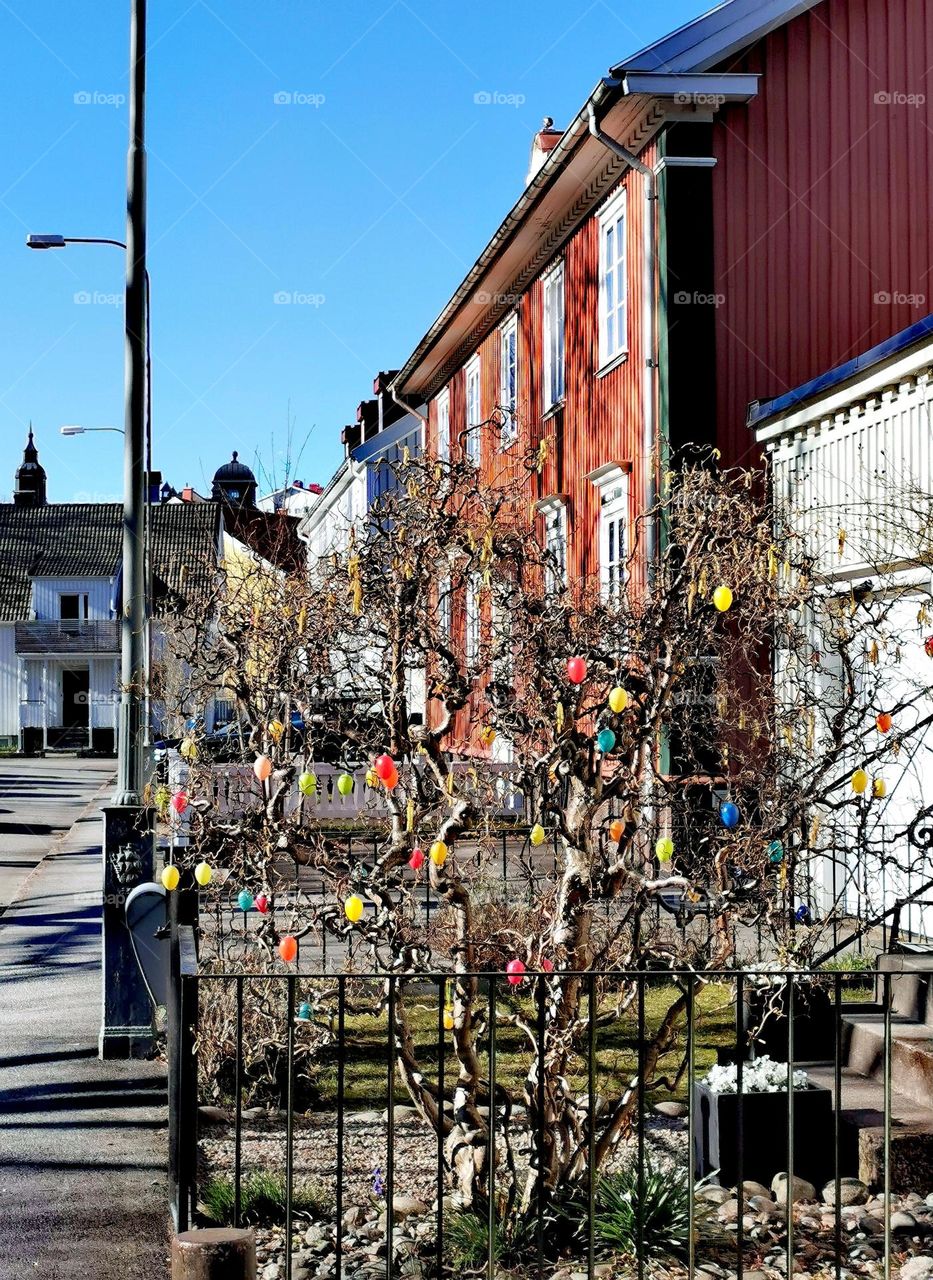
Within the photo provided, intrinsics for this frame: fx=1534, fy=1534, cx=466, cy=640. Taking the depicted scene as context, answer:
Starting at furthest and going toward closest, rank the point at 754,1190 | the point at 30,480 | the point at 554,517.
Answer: the point at 30,480, the point at 554,517, the point at 754,1190

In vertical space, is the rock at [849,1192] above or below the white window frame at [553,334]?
below

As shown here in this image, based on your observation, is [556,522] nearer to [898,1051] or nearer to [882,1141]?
[898,1051]

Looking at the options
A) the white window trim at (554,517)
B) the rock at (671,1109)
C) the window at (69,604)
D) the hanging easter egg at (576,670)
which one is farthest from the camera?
the window at (69,604)

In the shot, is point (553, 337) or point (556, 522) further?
point (553, 337)

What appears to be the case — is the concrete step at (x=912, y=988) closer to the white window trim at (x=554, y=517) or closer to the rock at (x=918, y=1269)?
the rock at (x=918, y=1269)

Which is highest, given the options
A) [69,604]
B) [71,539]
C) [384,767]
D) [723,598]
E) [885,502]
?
[71,539]

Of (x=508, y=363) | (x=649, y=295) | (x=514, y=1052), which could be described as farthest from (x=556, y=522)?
(x=514, y=1052)

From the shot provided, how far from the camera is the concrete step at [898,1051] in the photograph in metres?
6.70

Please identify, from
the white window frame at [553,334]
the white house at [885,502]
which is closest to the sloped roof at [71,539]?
the white window frame at [553,334]

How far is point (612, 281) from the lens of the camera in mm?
16141

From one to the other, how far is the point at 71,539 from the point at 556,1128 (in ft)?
192

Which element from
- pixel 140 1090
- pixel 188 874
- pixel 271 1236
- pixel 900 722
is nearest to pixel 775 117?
pixel 900 722

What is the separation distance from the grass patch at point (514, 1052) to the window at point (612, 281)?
26.5 ft

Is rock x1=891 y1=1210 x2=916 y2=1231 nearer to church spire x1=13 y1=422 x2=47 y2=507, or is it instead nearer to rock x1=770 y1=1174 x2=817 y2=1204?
rock x1=770 y1=1174 x2=817 y2=1204
